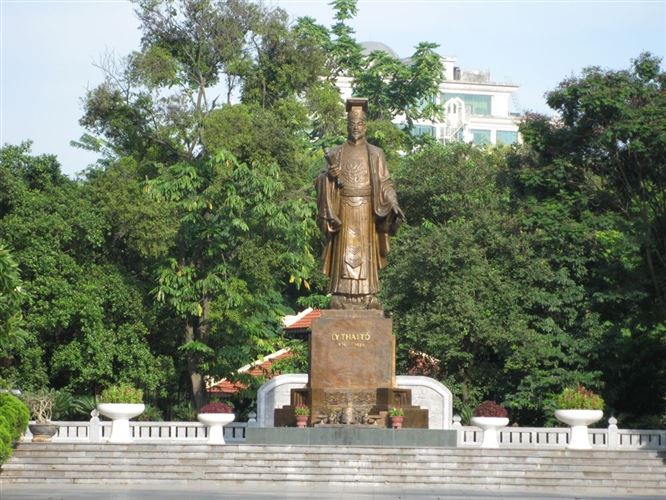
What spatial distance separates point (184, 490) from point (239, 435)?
240 inches

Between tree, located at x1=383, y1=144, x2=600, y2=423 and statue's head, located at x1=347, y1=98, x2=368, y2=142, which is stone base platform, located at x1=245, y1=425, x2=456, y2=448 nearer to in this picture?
statue's head, located at x1=347, y1=98, x2=368, y2=142

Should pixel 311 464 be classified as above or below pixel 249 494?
above

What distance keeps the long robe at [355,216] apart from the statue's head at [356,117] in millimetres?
289

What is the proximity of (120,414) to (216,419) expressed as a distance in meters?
1.68

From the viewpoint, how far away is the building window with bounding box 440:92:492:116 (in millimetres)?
114094

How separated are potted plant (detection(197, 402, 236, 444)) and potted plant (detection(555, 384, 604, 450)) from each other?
555 cm

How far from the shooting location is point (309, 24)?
50281mm

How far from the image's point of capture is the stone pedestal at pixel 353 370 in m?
24.1

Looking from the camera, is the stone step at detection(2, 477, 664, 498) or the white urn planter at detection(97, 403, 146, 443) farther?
the white urn planter at detection(97, 403, 146, 443)

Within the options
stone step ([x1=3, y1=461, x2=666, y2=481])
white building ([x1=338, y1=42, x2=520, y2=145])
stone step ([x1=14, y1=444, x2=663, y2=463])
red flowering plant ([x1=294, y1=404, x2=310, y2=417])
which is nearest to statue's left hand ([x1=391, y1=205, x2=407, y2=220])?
red flowering plant ([x1=294, y1=404, x2=310, y2=417])

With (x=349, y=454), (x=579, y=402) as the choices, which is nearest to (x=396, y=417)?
(x=349, y=454)

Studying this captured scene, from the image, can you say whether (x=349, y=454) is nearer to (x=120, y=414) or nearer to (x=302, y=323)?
(x=120, y=414)

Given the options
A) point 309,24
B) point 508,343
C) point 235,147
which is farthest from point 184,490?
point 309,24

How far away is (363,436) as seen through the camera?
23.4 m
